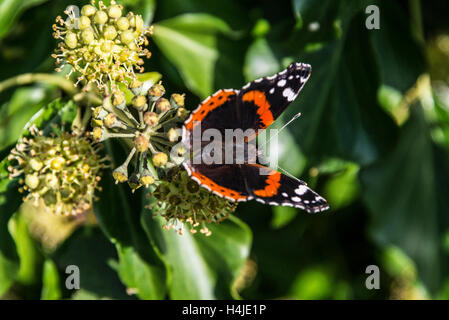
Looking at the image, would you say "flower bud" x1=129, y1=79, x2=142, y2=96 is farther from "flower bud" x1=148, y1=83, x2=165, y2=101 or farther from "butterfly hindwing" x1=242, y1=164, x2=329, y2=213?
"butterfly hindwing" x1=242, y1=164, x2=329, y2=213

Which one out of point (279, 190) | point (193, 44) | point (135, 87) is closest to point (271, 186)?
point (279, 190)

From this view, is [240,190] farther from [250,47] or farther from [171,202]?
[250,47]

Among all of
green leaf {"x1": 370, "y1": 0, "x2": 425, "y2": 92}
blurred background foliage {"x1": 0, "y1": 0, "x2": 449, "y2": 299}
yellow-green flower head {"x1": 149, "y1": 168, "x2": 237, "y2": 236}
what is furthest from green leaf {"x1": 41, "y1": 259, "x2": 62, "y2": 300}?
green leaf {"x1": 370, "y1": 0, "x2": 425, "y2": 92}

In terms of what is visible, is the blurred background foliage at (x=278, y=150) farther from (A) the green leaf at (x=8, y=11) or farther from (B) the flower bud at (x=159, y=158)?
(B) the flower bud at (x=159, y=158)

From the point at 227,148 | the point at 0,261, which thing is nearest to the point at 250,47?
the point at 227,148

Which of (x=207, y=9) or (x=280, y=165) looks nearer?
(x=280, y=165)

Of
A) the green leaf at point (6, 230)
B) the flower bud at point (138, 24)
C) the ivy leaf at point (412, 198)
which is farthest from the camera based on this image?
the ivy leaf at point (412, 198)

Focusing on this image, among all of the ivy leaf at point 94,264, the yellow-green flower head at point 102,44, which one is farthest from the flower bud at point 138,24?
the ivy leaf at point 94,264
